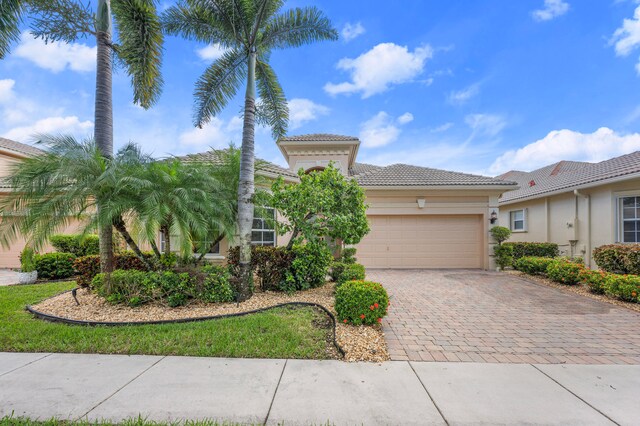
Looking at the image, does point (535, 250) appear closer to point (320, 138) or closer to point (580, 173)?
point (580, 173)

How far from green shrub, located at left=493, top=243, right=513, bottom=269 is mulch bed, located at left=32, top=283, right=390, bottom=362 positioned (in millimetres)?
8544

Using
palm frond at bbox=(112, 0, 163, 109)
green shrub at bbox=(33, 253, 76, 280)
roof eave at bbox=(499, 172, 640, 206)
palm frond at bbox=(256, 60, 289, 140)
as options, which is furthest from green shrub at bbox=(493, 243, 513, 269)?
green shrub at bbox=(33, 253, 76, 280)

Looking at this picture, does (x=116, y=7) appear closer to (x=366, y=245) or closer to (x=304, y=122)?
(x=304, y=122)

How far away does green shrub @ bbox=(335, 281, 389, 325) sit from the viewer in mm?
4863

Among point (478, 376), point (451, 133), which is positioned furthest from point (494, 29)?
point (478, 376)

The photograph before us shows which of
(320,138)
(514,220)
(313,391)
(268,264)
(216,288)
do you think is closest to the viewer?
(313,391)

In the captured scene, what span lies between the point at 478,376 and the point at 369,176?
10.4 metres

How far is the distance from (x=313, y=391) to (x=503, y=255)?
11.5 metres

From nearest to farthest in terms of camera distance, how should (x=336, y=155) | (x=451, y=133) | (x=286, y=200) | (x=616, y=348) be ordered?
(x=616, y=348)
(x=286, y=200)
(x=336, y=155)
(x=451, y=133)

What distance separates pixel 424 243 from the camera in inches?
479

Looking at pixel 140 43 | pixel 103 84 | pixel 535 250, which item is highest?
pixel 140 43

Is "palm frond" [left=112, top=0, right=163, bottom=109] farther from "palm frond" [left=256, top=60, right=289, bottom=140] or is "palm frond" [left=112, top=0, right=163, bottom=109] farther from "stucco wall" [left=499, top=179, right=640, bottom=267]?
"stucco wall" [left=499, top=179, right=640, bottom=267]

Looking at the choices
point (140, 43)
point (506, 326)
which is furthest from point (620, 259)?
point (140, 43)

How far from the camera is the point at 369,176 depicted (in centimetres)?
1309
